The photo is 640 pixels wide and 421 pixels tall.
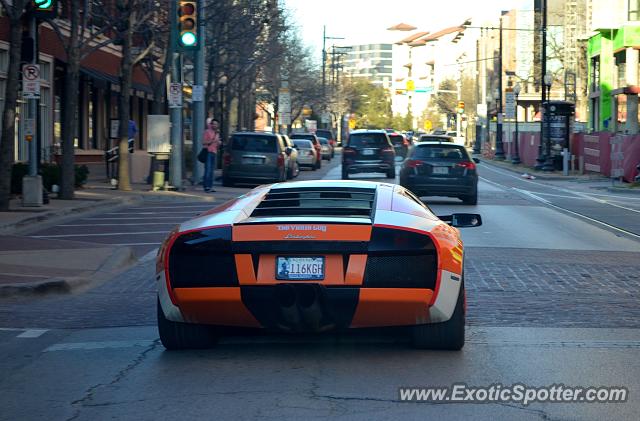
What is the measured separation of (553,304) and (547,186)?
97.9ft

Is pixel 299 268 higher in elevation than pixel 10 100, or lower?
lower

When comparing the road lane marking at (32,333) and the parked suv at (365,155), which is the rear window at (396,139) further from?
the road lane marking at (32,333)

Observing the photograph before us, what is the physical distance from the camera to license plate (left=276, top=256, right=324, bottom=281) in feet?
23.5

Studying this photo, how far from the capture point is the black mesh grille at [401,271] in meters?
7.15

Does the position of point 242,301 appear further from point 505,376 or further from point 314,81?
point 314,81

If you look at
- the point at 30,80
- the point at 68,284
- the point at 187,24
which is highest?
the point at 187,24

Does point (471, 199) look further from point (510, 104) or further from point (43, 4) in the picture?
point (510, 104)

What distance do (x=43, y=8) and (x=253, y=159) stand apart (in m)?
14.5

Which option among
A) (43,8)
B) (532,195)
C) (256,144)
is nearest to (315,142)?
(256,144)

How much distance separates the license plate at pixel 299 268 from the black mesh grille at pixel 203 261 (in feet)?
1.02

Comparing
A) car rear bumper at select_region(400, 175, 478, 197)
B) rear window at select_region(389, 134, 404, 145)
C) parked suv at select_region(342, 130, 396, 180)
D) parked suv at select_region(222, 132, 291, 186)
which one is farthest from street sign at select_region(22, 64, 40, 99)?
rear window at select_region(389, 134, 404, 145)

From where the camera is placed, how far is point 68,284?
11.3 m

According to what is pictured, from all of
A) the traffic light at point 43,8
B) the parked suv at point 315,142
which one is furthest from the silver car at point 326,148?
the traffic light at point 43,8

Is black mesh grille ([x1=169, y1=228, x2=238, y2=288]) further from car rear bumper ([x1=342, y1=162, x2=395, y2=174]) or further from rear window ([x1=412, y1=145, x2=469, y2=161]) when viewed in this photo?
car rear bumper ([x1=342, y1=162, x2=395, y2=174])
